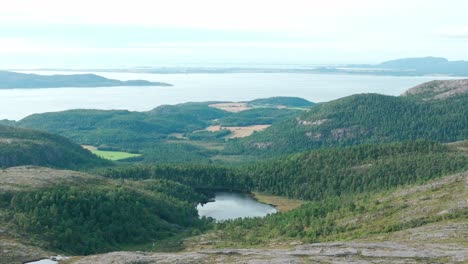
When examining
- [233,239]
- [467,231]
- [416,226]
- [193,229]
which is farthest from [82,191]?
[467,231]

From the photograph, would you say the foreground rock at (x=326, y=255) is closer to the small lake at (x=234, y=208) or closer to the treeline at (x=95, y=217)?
the treeline at (x=95, y=217)

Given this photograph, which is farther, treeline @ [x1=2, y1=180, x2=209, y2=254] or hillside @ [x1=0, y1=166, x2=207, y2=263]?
treeline @ [x1=2, y1=180, x2=209, y2=254]

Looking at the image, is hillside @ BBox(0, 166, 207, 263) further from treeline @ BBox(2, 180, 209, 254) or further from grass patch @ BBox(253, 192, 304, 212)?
grass patch @ BBox(253, 192, 304, 212)

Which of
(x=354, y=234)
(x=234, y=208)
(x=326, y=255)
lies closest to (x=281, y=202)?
(x=234, y=208)

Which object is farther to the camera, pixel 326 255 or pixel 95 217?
pixel 95 217

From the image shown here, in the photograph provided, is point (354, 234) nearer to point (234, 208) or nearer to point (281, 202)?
point (234, 208)

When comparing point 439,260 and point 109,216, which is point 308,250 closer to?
point 439,260

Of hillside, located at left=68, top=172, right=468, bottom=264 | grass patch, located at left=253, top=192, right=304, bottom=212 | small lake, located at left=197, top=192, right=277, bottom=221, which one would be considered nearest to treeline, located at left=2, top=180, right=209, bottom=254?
small lake, located at left=197, top=192, right=277, bottom=221
